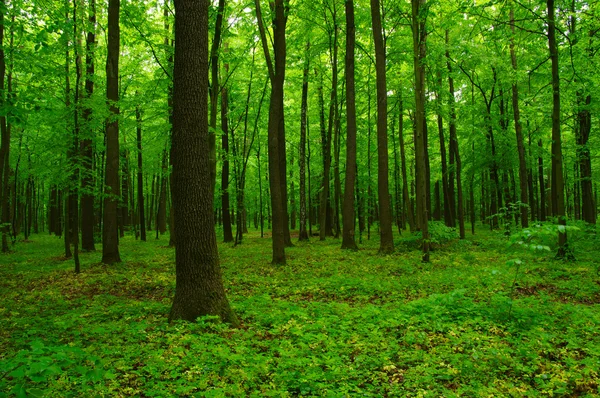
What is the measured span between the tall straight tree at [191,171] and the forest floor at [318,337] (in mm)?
516

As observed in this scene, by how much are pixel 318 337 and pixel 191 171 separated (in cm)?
323

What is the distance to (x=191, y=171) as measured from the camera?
5.71 meters

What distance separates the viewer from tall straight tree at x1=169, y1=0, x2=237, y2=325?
18.7ft

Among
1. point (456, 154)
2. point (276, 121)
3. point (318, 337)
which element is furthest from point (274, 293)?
point (456, 154)

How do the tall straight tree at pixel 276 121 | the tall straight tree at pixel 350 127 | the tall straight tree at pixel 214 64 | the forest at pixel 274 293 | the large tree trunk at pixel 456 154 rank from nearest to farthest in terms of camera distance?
the forest at pixel 274 293 → the tall straight tree at pixel 276 121 → the tall straight tree at pixel 214 64 → the tall straight tree at pixel 350 127 → the large tree trunk at pixel 456 154

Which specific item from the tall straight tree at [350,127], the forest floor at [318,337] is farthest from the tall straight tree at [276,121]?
the tall straight tree at [350,127]

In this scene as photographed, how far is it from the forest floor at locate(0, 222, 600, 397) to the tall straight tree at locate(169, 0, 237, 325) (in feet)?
1.69

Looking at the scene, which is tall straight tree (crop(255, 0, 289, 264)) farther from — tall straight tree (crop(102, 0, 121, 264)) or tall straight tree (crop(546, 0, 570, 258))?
tall straight tree (crop(546, 0, 570, 258))

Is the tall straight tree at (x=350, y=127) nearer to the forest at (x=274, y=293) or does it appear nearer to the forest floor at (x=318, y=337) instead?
the forest at (x=274, y=293)

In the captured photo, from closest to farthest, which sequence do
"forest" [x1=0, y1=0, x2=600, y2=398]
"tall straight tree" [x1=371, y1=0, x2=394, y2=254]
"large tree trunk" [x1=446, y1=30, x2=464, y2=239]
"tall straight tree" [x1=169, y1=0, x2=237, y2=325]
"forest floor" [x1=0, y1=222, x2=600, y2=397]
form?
"forest floor" [x1=0, y1=222, x2=600, y2=397] → "forest" [x1=0, y1=0, x2=600, y2=398] → "tall straight tree" [x1=169, y1=0, x2=237, y2=325] → "tall straight tree" [x1=371, y1=0, x2=394, y2=254] → "large tree trunk" [x1=446, y1=30, x2=464, y2=239]

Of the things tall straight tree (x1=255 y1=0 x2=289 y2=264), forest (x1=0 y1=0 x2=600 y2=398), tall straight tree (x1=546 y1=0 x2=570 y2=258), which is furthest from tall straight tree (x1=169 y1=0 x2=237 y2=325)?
tall straight tree (x1=546 y1=0 x2=570 y2=258)

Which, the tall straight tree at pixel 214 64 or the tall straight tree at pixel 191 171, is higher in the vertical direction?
the tall straight tree at pixel 214 64

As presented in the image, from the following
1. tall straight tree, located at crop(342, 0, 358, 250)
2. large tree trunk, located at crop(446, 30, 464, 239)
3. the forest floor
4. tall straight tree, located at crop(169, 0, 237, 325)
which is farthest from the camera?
large tree trunk, located at crop(446, 30, 464, 239)

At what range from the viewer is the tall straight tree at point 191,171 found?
570 cm
